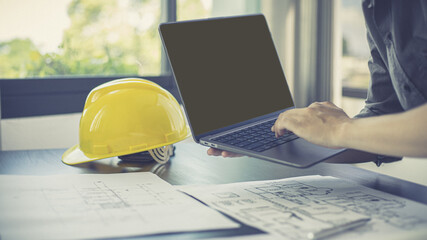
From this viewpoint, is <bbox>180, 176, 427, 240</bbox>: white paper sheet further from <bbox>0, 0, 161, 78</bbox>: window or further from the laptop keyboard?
<bbox>0, 0, 161, 78</bbox>: window

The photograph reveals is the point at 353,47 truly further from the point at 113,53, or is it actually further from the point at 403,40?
the point at 403,40

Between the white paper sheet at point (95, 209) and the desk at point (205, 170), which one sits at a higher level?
the white paper sheet at point (95, 209)

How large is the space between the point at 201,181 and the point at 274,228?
336 millimetres


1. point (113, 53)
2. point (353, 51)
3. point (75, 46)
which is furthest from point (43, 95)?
point (353, 51)

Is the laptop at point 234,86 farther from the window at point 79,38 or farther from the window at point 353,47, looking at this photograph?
the window at point 353,47

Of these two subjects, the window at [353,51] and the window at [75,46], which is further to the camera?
the window at [353,51]

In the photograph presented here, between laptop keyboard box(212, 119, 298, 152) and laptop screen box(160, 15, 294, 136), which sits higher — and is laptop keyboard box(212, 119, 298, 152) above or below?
below

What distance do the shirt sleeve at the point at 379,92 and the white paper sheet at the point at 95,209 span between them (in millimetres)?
561

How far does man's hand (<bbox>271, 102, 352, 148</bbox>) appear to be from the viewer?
85 cm

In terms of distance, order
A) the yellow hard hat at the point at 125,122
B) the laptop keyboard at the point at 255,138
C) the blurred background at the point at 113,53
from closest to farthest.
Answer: the laptop keyboard at the point at 255,138 → the yellow hard hat at the point at 125,122 → the blurred background at the point at 113,53

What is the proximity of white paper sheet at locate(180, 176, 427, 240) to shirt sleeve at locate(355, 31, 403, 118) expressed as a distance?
28 cm

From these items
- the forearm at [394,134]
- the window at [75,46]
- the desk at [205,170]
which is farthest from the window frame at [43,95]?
the forearm at [394,134]

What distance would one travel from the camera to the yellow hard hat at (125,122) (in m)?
1.13

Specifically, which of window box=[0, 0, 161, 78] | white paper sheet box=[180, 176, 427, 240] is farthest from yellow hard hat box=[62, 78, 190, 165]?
window box=[0, 0, 161, 78]
